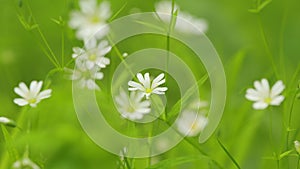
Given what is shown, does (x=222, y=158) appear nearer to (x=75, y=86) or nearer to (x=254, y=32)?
(x=75, y=86)

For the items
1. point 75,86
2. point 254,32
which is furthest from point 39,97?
point 254,32

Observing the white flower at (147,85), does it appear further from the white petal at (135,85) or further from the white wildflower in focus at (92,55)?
the white wildflower in focus at (92,55)

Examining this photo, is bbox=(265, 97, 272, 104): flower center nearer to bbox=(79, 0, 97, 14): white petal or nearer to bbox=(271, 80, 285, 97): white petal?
bbox=(271, 80, 285, 97): white petal

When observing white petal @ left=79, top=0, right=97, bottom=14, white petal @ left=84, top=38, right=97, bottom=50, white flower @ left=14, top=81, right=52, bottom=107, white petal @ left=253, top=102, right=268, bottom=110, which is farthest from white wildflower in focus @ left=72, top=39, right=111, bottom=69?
white petal @ left=79, top=0, right=97, bottom=14

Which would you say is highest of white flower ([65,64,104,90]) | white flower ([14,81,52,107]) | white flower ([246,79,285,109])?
white flower ([65,64,104,90])

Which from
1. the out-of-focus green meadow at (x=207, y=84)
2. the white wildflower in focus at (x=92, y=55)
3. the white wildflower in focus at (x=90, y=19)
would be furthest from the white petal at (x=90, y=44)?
the white wildflower in focus at (x=90, y=19)

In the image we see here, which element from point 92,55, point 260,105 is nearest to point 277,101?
point 260,105

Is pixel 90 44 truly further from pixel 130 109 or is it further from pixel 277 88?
pixel 277 88
